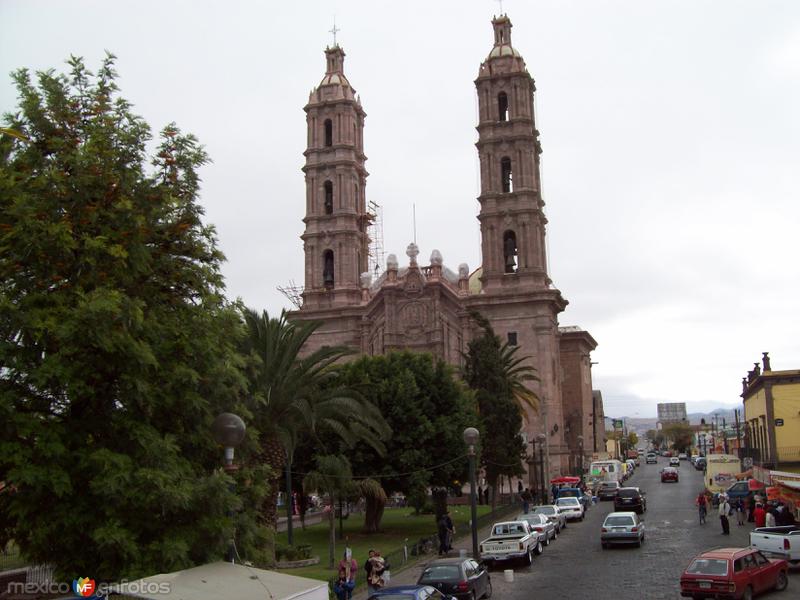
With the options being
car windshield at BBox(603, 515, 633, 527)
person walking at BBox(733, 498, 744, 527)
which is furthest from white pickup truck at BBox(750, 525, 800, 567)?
person walking at BBox(733, 498, 744, 527)

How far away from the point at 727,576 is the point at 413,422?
19451mm

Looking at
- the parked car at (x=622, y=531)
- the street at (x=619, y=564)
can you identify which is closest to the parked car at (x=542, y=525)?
the street at (x=619, y=564)

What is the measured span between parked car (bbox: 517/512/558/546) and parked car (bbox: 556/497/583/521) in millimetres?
6951

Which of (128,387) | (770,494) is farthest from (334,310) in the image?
(128,387)

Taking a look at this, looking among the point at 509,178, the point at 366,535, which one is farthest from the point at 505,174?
the point at 366,535

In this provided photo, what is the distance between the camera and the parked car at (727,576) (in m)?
17.9

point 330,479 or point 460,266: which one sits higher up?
point 460,266

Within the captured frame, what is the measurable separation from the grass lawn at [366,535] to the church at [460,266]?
1460 cm

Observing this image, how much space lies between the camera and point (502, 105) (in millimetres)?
64875

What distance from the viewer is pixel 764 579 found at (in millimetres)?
19344

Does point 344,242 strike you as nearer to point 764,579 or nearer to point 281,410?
point 281,410

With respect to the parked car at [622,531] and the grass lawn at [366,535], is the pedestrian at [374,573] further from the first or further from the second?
the parked car at [622,531]

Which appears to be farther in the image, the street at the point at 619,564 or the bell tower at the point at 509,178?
the bell tower at the point at 509,178

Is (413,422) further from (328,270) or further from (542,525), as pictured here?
(328,270)
